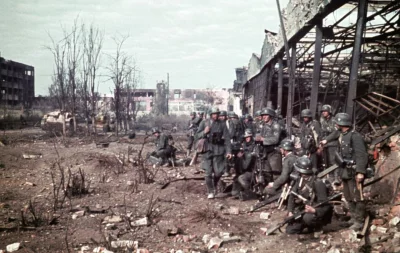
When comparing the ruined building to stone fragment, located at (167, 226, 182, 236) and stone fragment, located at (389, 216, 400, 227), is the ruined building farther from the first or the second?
stone fragment, located at (167, 226, 182, 236)

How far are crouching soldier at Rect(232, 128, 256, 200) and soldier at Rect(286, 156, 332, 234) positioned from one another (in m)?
1.88

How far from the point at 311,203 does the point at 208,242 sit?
161 cm

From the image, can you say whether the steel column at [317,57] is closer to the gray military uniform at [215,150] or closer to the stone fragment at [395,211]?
the gray military uniform at [215,150]

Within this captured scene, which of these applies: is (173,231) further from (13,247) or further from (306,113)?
(306,113)

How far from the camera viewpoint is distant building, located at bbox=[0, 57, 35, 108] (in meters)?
47.0

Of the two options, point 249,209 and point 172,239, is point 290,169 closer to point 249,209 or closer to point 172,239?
point 249,209

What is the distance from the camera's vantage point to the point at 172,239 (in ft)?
16.2

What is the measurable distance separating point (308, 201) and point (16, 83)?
180 ft

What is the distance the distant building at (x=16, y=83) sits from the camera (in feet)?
154

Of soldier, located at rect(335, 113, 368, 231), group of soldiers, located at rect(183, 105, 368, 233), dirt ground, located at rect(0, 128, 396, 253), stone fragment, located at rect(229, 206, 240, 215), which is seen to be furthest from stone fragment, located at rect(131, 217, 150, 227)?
soldier, located at rect(335, 113, 368, 231)

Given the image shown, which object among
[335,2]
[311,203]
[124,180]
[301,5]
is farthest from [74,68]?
[311,203]

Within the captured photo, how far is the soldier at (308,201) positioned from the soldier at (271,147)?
1.80 meters

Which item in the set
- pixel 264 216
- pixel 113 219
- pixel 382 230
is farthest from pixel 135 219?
pixel 382 230

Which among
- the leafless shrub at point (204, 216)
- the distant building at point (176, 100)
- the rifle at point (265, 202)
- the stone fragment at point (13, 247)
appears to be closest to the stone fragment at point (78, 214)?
the stone fragment at point (13, 247)
